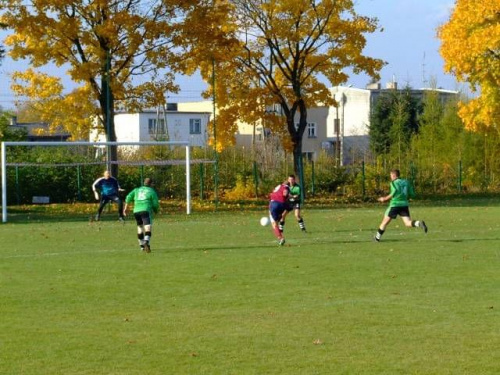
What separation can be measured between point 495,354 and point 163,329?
377 cm

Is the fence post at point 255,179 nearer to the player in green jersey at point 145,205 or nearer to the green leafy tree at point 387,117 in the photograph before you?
the player in green jersey at point 145,205

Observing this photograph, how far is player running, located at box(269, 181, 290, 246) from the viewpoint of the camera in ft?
72.1

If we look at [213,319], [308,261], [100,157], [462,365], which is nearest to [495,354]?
[462,365]

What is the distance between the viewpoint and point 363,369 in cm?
911

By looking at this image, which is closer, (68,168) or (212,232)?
(212,232)

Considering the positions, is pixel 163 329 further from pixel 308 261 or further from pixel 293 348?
pixel 308 261

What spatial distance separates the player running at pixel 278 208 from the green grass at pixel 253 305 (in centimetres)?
44

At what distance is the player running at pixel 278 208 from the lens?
22.0 metres

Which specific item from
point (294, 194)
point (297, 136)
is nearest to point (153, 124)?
→ point (297, 136)

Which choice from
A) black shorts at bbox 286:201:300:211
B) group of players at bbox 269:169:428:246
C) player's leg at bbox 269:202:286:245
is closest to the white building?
black shorts at bbox 286:201:300:211

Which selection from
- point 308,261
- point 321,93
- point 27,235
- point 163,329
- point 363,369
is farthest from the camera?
point 321,93

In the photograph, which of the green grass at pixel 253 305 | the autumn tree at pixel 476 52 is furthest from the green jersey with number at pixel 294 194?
the autumn tree at pixel 476 52

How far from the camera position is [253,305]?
13.1 meters

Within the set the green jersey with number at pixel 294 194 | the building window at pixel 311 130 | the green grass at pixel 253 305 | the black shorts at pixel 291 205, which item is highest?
the building window at pixel 311 130
